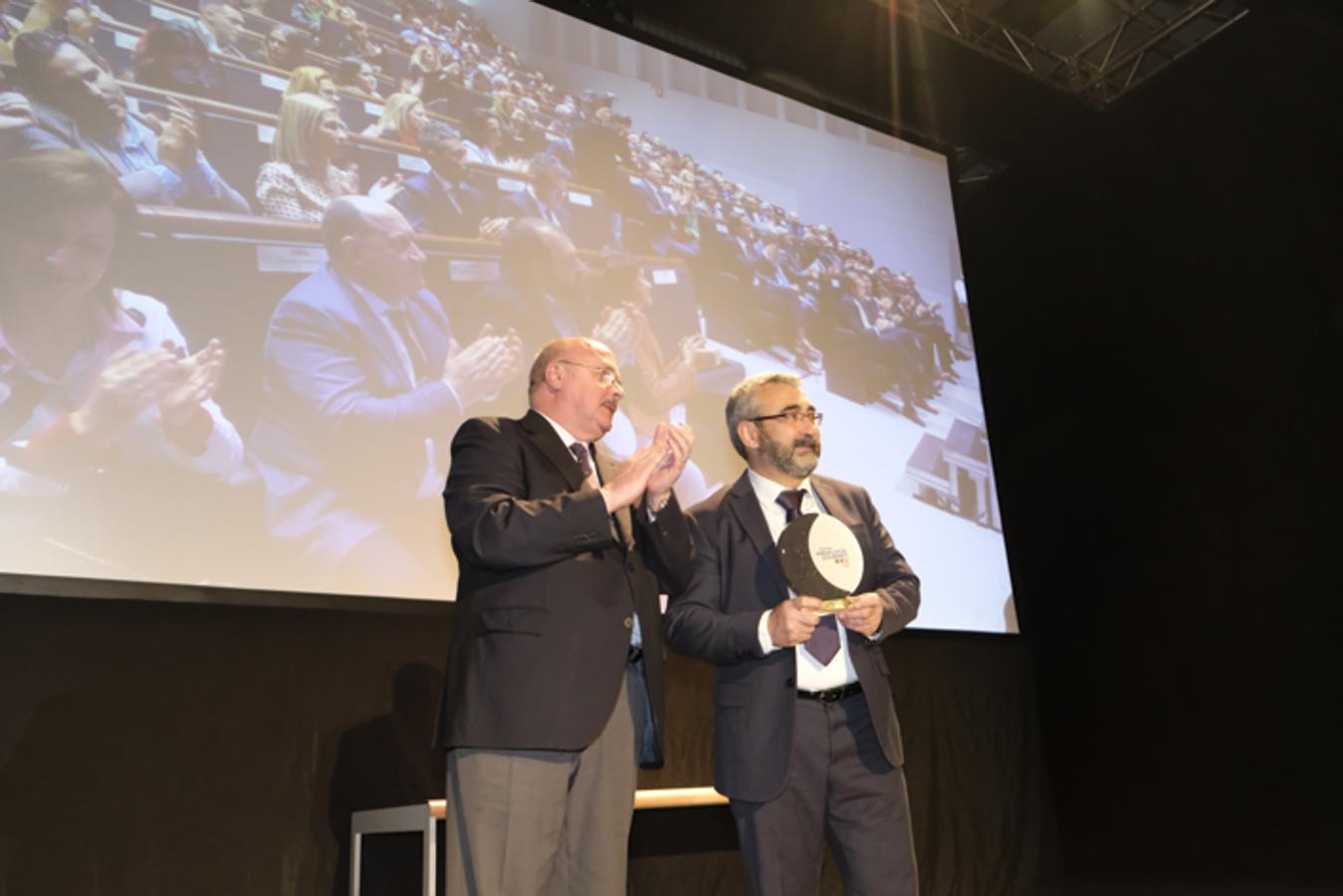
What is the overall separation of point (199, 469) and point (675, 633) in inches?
62.9

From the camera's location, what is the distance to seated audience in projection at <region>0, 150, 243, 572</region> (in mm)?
2967

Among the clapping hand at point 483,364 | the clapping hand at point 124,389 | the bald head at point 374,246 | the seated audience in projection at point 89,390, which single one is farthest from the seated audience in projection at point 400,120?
the clapping hand at point 124,389

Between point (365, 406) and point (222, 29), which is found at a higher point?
point (222, 29)

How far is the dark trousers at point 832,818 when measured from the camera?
226 cm

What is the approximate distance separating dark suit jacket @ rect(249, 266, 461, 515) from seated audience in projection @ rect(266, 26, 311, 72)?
0.74 meters

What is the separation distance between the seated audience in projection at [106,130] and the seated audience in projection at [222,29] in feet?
0.92

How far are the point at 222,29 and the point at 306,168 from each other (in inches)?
20.4

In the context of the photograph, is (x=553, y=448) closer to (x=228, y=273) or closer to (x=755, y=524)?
(x=755, y=524)

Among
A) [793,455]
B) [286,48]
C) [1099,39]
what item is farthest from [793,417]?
[1099,39]

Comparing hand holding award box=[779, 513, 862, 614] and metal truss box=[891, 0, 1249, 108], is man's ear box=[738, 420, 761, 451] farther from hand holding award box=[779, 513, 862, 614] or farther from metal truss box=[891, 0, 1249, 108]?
metal truss box=[891, 0, 1249, 108]

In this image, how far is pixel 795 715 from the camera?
91.2 inches

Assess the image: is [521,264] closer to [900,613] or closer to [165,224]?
[165,224]

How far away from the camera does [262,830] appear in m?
3.19

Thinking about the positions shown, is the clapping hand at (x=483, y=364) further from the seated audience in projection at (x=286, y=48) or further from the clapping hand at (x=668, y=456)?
the clapping hand at (x=668, y=456)
